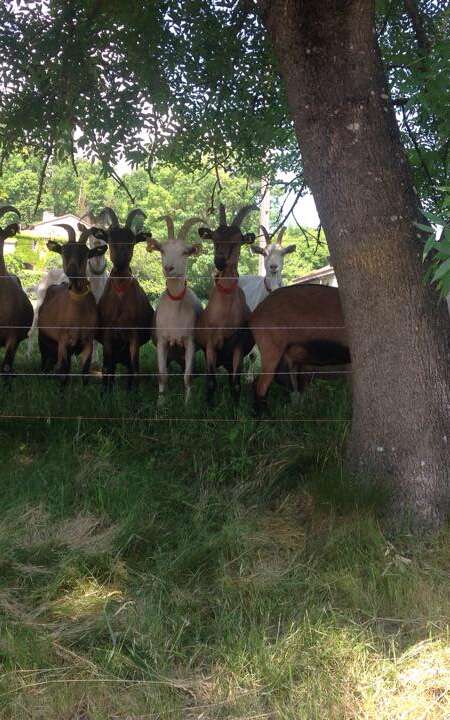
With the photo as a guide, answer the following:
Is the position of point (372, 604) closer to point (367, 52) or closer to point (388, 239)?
point (388, 239)

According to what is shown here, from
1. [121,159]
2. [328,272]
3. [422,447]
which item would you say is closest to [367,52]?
[422,447]

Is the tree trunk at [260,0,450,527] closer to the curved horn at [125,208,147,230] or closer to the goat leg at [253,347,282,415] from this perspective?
the goat leg at [253,347,282,415]

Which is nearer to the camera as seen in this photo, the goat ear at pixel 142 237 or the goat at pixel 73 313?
the goat at pixel 73 313

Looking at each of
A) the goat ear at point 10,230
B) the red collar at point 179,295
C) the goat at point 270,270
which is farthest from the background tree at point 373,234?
the goat at point 270,270

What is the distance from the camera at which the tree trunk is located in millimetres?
4887

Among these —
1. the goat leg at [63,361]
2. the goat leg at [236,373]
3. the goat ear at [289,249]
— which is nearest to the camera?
the goat leg at [236,373]

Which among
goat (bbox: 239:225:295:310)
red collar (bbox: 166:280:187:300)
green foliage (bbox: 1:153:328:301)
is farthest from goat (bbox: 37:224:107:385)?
green foliage (bbox: 1:153:328:301)

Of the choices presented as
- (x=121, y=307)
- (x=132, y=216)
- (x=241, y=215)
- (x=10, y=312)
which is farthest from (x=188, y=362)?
(x=10, y=312)

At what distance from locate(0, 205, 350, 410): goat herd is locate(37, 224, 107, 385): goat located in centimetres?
1

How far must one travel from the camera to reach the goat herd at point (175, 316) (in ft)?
24.7

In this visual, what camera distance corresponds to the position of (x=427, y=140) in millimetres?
8414

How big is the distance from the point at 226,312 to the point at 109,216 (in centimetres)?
222

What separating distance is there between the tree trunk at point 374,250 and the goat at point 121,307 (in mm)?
3493

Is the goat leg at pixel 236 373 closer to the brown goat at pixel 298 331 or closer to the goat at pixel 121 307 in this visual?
the brown goat at pixel 298 331
